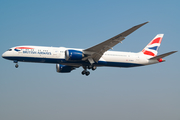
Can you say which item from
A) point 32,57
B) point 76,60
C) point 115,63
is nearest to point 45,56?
point 32,57

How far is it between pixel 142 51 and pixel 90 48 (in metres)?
11.5

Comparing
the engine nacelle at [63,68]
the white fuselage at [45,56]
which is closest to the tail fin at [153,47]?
the white fuselage at [45,56]

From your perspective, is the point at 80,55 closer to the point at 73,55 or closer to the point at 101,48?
the point at 73,55

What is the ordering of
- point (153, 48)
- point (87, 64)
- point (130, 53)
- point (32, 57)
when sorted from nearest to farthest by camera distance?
1. point (32, 57)
2. point (87, 64)
3. point (130, 53)
4. point (153, 48)

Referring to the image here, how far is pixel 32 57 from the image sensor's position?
124 ft

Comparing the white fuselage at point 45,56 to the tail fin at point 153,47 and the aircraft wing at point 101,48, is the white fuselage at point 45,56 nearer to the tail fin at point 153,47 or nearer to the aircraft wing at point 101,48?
the aircraft wing at point 101,48

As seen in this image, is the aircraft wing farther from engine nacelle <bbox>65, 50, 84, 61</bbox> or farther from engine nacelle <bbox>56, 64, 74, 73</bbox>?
engine nacelle <bbox>56, 64, 74, 73</bbox>

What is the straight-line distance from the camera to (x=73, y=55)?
3734cm

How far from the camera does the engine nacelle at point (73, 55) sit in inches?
1463

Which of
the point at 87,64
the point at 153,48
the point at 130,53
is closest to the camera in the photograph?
the point at 87,64

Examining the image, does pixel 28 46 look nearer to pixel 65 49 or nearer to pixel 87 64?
pixel 65 49

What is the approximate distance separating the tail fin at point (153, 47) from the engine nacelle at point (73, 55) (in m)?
12.8

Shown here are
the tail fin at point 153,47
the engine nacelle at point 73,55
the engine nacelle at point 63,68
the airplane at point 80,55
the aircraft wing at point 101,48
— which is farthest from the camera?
the engine nacelle at point 63,68

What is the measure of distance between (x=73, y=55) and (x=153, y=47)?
16.5m
